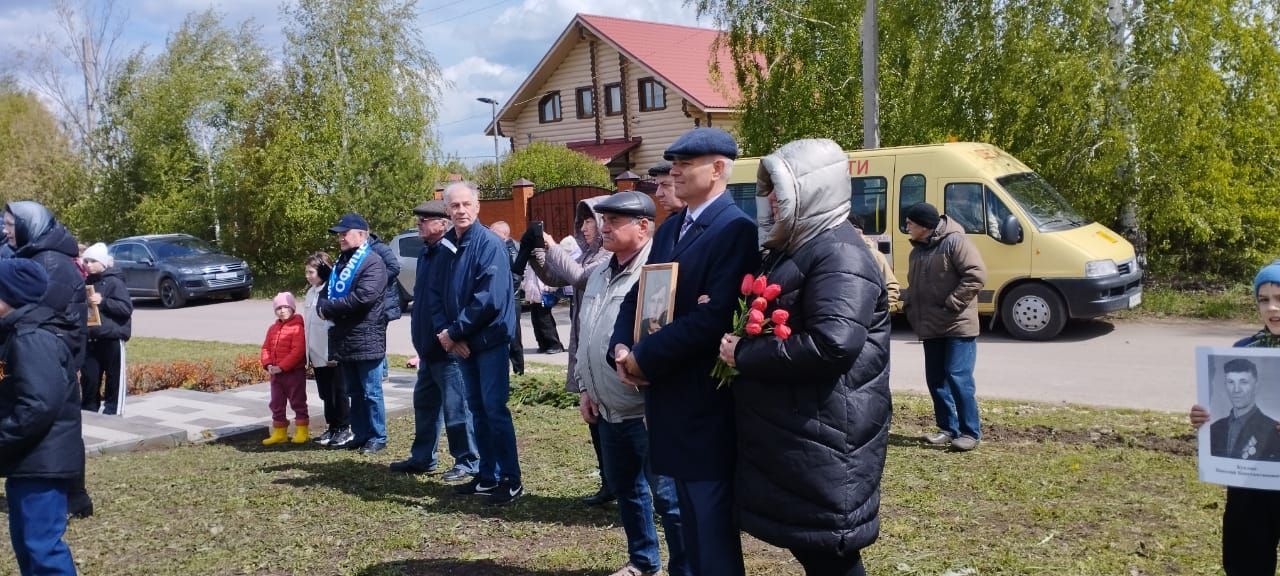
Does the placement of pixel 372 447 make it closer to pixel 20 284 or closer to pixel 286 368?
pixel 286 368

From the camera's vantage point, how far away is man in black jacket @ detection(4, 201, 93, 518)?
486cm

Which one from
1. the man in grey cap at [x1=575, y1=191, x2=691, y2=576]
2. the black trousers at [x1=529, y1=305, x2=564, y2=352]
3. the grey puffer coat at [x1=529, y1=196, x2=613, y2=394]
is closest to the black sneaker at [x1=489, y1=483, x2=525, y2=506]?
the grey puffer coat at [x1=529, y1=196, x2=613, y2=394]

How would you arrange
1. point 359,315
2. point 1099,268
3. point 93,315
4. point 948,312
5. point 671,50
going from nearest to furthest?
point 948,312 → point 359,315 → point 93,315 → point 1099,268 → point 671,50

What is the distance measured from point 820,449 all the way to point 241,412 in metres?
7.81

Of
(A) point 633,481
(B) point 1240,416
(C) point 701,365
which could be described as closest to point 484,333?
(A) point 633,481

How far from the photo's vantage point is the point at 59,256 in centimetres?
530

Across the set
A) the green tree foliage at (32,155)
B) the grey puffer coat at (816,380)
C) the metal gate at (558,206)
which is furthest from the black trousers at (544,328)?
the green tree foliage at (32,155)

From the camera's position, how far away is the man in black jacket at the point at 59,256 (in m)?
4.86

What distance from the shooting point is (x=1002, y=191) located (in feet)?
40.8

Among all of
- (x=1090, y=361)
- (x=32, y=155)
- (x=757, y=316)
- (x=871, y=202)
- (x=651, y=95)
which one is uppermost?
(x=651, y=95)

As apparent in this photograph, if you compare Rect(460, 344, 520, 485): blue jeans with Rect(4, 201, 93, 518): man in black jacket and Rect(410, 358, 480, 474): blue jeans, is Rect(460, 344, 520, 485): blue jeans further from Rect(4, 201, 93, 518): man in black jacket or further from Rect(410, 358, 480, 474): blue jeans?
Rect(4, 201, 93, 518): man in black jacket

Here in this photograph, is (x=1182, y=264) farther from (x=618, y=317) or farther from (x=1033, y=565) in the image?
Answer: (x=618, y=317)

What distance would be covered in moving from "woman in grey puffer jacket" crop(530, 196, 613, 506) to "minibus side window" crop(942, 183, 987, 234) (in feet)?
25.0

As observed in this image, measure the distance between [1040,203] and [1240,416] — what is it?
9.95 m
